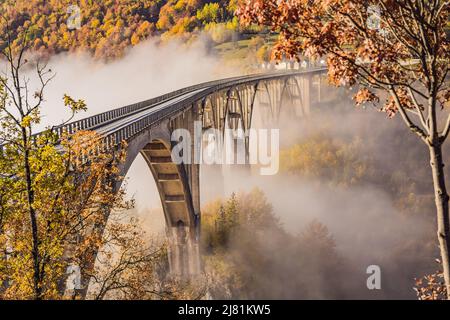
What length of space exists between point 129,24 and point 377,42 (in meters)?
173

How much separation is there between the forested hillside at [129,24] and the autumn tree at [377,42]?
15065 cm

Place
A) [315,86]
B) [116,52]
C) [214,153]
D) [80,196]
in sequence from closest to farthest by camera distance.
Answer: [80,196]
[214,153]
[315,86]
[116,52]

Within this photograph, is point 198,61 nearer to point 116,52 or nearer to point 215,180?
point 116,52

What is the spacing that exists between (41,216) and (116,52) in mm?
166164

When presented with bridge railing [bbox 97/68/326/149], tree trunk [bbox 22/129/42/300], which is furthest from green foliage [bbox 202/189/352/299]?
tree trunk [bbox 22/129/42/300]

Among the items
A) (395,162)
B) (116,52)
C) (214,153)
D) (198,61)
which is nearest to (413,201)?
(395,162)

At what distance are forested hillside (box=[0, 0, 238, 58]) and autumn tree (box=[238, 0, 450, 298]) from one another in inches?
5931

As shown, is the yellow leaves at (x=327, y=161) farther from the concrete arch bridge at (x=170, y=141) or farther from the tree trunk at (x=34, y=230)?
the tree trunk at (x=34, y=230)

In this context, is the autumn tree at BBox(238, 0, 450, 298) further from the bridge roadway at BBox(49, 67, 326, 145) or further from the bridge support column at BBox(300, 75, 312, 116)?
the bridge support column at BBox(300, 75, 312, 116)

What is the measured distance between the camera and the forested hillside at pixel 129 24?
158m

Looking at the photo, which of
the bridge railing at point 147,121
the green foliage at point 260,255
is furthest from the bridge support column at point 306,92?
the bridge railing at point 147,121

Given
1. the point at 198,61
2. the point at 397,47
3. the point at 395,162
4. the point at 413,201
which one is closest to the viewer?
the point at 397,47

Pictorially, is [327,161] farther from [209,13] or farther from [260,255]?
[209,13]

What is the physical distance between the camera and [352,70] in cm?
1091
